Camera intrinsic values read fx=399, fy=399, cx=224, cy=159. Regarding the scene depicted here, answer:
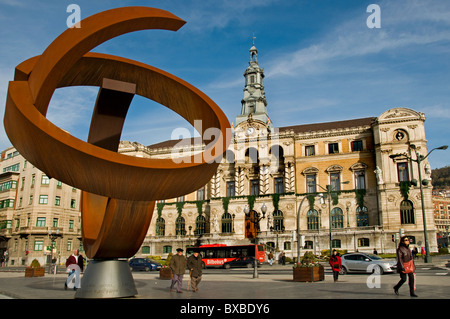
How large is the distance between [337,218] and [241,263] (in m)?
19.8

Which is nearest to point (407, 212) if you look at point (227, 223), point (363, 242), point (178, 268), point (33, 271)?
point (363, 242)

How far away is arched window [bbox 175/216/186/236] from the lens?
211 feet

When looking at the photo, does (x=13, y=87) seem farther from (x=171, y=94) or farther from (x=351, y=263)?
(x=351, y=263)

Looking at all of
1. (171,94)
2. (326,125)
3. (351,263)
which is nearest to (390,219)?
(326,125)

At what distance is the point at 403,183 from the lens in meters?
52.8

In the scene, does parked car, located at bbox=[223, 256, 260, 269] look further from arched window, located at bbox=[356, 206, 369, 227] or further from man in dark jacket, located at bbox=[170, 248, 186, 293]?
man in dark jacket, located at bbox=[170, 248, 186, 293]

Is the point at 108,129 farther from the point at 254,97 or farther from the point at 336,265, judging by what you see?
the point at 254,97

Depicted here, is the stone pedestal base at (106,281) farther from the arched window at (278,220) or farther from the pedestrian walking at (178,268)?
the arched window at (278,220)

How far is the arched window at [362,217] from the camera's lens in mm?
55312

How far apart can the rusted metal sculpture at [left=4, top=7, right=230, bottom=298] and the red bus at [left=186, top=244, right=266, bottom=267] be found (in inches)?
1232

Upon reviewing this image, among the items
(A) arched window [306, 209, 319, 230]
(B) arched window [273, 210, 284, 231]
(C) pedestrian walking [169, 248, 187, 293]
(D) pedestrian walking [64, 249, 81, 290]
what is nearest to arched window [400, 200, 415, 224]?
(A) arched window [306, 209, 319, 230]

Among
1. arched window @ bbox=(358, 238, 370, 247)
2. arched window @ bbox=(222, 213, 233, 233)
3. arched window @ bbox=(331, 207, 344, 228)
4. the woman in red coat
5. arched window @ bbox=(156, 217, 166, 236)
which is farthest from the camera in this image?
arched window @ bbox=(156, 217, 166, 236)

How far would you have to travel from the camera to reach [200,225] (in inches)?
2507

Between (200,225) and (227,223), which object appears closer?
(227,223)
